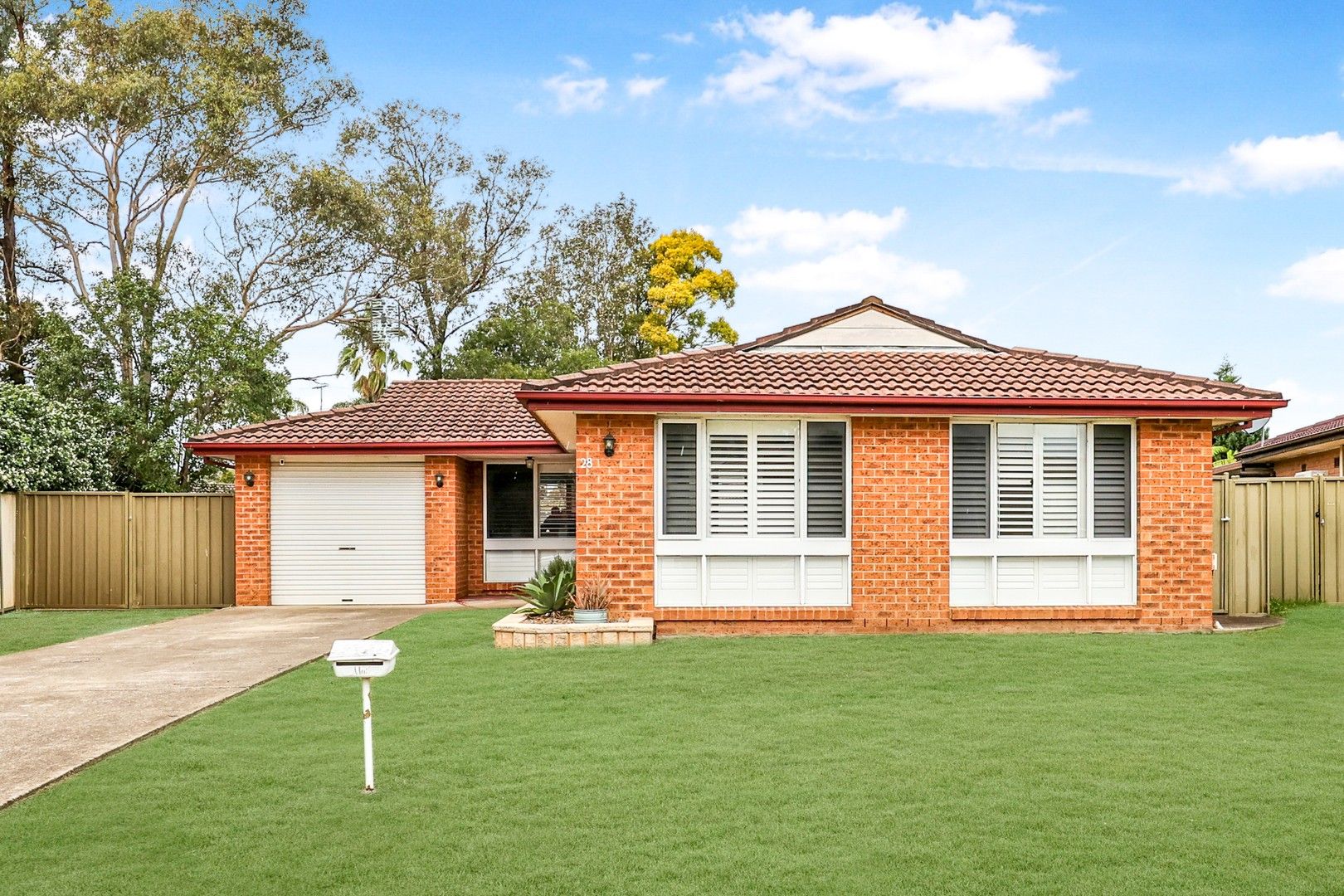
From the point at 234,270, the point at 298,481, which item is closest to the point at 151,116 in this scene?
the point at 234,270

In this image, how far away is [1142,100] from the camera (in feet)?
59.4

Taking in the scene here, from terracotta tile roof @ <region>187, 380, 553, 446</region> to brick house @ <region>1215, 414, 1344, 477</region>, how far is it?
14335mm

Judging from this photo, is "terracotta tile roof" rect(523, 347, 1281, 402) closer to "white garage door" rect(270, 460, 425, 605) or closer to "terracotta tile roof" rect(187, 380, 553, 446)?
"terracotta tile roof" rect(187, 380, 553, 446)

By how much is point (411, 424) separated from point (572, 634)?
779cm

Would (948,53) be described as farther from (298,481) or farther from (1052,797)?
(1052,797)

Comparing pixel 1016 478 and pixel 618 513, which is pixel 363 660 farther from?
pixel 1016 478

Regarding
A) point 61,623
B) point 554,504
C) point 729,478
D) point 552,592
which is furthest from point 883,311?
point 61,623

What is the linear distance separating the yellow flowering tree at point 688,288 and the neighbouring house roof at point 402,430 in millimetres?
14900

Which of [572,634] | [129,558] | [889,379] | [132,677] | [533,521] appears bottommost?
[132,677]

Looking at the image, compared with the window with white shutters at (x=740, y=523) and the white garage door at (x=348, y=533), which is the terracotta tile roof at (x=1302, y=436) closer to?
the window with white shutters at (x=740, y=523)

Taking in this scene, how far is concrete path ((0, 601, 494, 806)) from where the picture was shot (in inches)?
270

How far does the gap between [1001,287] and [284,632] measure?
46.1 feet

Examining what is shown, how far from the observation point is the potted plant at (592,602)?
36.8 ft

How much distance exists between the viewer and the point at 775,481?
1190cm
